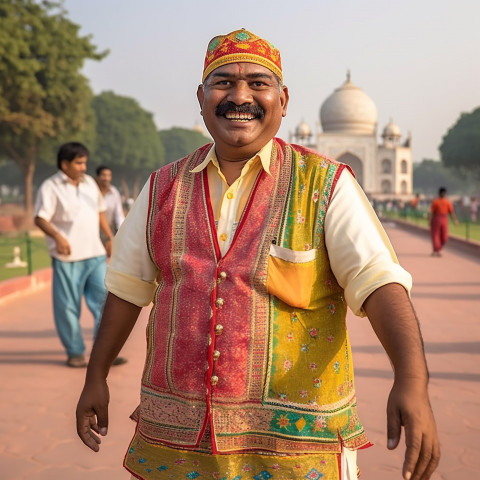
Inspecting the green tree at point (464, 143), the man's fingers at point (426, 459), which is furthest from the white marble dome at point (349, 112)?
the man's fingers at point (426, 459)

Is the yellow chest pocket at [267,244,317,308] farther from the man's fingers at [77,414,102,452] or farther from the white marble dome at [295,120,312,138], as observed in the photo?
the white marble dome at [295,120,312,138]

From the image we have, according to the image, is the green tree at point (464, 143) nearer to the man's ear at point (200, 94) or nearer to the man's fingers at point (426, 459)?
the man's ear at point (200, 94)

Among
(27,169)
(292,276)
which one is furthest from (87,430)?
(27,169)

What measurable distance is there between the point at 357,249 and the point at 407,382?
330 mm

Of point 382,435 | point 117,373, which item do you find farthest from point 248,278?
point 117,373

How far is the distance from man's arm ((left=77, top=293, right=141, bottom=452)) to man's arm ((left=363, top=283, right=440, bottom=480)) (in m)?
0.72

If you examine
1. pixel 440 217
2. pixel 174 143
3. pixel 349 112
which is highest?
pixel 349 112

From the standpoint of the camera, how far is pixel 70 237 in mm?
5062

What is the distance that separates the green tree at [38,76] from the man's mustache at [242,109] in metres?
19.2

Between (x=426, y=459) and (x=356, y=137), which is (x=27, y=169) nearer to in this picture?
(x=426, y=459)

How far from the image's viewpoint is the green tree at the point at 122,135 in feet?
158

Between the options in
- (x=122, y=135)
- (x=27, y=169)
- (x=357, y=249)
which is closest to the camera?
(x=357, y=249)

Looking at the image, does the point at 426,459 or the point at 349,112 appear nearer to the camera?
the point at 426,459

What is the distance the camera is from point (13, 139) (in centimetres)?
2350
